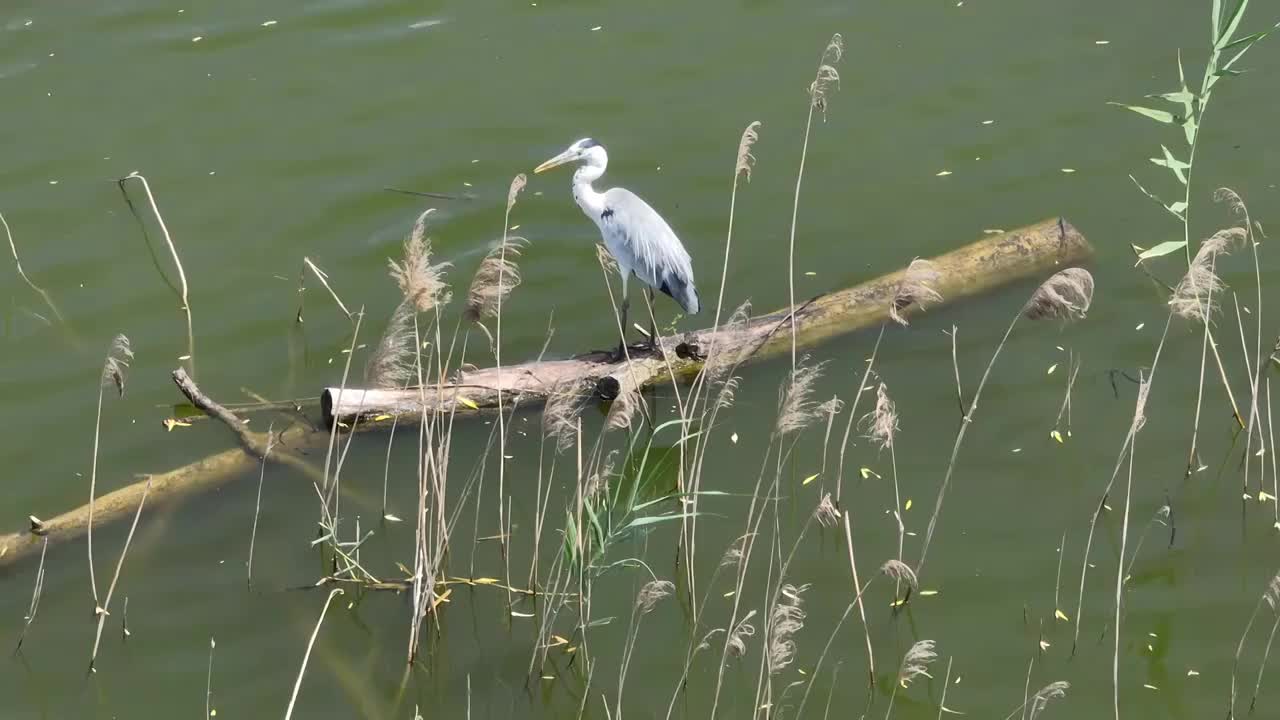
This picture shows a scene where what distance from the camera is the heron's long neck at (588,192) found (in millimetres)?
7242

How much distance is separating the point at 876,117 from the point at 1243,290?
2.56 metres

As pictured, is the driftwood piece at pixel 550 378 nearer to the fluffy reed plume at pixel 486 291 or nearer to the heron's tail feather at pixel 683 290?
the heron's tail feather at pixel 683 290

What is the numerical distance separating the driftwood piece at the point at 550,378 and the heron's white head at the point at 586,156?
4.63 ft

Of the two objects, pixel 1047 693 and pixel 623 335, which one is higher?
pixel 623 335

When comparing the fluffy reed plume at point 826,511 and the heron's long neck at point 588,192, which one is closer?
the fluffy reed plume at point 826,511

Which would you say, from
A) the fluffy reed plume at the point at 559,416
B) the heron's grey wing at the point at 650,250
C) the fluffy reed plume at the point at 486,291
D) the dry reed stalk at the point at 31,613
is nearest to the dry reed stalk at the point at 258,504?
the dry reed stalk at the point at 31,613

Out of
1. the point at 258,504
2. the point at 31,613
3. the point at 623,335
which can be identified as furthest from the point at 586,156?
the point at 31,613

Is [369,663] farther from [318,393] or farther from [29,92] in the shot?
[29,92]

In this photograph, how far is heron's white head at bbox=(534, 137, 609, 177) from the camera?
7.48 m

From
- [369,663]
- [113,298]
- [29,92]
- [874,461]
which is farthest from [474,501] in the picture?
[29,92]

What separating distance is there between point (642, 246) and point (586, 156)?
3.27ft

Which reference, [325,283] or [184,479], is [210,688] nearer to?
[184,479]

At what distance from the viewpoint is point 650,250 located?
675cm

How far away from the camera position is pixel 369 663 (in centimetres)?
550
